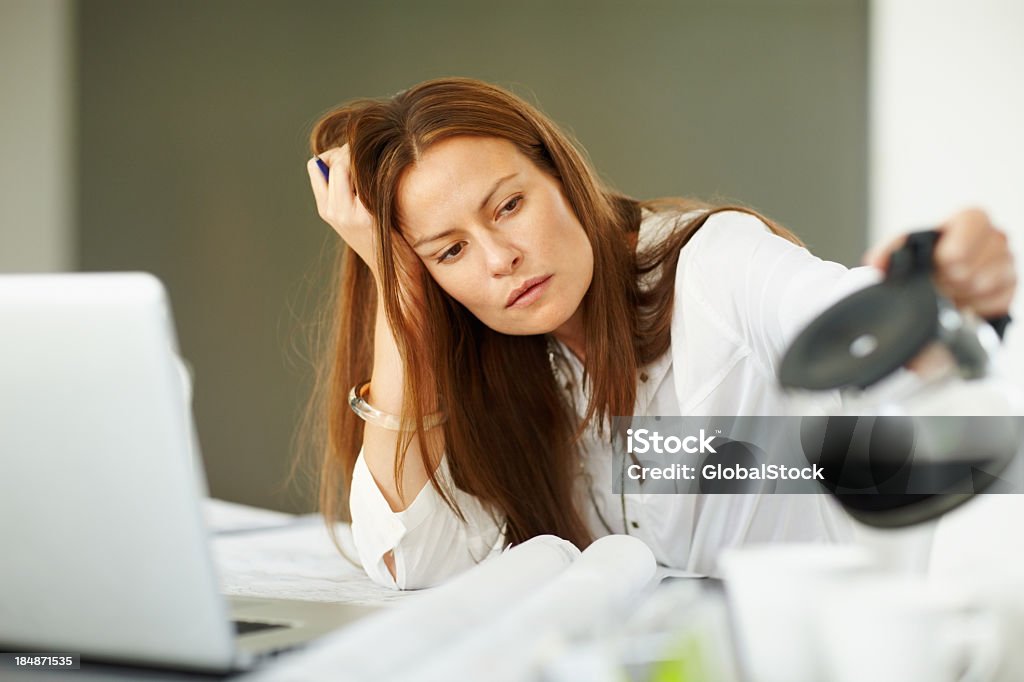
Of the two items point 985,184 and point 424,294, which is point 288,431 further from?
point 985,184

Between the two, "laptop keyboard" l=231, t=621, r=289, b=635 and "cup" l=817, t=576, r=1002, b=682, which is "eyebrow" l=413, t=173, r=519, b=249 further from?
"cup" l=817, t=576, r=1002, b=682

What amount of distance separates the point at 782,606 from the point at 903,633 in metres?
0.07

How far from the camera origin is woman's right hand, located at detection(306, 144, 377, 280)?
145 cm

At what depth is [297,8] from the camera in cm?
364

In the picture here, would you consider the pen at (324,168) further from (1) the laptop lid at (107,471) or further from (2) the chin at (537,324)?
(1) the laptop lid at (107,471)

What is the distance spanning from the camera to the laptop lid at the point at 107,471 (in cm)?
63

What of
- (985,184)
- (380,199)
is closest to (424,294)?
(380,199)

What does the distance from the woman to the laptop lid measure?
2.36 ft

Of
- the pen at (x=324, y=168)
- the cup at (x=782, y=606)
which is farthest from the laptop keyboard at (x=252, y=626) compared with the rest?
the pen at (x=324, y=168)

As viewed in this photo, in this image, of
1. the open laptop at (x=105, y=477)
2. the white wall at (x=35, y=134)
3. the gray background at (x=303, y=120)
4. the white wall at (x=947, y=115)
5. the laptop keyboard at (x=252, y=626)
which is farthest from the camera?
the white wall at (x=35, y=134)

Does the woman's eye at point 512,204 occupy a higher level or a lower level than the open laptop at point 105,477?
higher

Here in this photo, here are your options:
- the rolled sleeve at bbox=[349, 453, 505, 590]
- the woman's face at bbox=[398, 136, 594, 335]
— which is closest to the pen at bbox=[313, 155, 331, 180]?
the woman's face at bbox=[398, 136, 594, 335]

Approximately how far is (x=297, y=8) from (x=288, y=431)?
161 centimetres

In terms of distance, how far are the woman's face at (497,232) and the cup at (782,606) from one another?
79 cm
